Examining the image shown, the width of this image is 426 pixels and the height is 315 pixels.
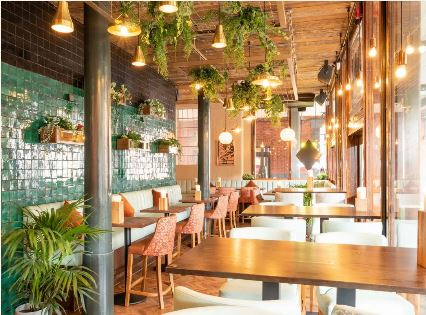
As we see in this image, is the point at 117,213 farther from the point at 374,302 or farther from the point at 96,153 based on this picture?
the point at 374,302

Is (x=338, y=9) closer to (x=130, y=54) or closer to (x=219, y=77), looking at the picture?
(x=219, y=77)

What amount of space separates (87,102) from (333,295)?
8.61 ft

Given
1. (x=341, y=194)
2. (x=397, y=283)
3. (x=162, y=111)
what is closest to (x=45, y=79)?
(x=162, y=111)

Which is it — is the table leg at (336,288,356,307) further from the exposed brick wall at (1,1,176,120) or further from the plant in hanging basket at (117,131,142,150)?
the plant in hanging basket at (117,131,142,150)

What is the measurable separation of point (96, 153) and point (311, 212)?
239 centimetres

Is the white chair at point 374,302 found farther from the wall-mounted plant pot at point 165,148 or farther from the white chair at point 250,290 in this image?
the wall-mounted plant pot at point 165,148

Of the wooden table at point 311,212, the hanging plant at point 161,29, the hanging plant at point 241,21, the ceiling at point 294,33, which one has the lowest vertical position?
the wooden table at point 311,212

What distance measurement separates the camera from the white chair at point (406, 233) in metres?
3.26

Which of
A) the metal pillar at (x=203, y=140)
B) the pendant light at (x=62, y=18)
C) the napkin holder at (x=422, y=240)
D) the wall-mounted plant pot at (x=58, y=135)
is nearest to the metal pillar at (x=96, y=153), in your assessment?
the pendant light at (x=62, y=18)

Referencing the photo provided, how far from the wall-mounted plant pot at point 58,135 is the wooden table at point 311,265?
2.76m

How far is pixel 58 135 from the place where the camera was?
4605 mm

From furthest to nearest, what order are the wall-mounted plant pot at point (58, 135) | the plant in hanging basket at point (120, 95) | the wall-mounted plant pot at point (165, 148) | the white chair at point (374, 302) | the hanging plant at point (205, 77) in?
the wall-mounted plant pot at point (165, 148), the hanging plant at point (205, 77), the plant in hanging basket at point (120, 95), the wall-mounted plant pot at point (58, 135), the white chair at point (374, 302)

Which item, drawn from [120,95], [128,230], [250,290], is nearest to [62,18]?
[128,230]

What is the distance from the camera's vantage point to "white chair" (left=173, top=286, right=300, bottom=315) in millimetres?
1499
